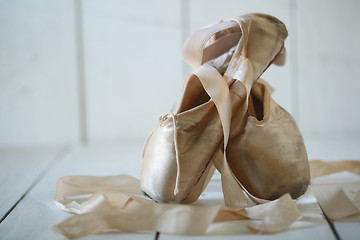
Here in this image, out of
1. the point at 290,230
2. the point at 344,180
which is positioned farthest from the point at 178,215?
the point at 344,180

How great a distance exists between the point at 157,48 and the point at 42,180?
1.00 metres

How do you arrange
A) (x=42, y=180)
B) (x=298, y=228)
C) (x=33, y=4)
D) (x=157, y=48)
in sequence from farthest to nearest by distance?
(x=157, y=48)
(x=33, y=4)
(x=42, y=180)
(x=298, y=228)

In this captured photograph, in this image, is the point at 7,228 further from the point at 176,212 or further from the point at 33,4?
the point at 33,4

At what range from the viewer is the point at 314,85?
5.65ft

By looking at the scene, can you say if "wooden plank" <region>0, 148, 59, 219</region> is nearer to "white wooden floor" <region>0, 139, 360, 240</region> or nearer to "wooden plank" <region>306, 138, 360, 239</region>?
"white wooden floor" <region>0, 139, 360, 240</region>

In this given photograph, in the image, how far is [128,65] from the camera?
5.42ft

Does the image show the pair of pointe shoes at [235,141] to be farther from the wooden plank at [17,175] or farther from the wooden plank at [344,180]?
the wooden plank at [17,175]

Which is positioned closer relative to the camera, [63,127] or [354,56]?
[63,127]

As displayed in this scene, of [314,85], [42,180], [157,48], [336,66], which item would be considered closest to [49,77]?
[157,48]

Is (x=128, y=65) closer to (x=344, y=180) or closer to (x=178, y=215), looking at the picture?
(x=344, y=180)

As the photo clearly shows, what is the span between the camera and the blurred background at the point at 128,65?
61.3 inches

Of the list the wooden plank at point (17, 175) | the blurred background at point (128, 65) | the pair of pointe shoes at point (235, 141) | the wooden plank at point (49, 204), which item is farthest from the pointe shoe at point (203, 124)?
the blurred background at point (128, 65)

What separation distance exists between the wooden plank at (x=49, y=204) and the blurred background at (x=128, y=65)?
1.74 ft

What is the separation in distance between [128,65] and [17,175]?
2.93 feet
